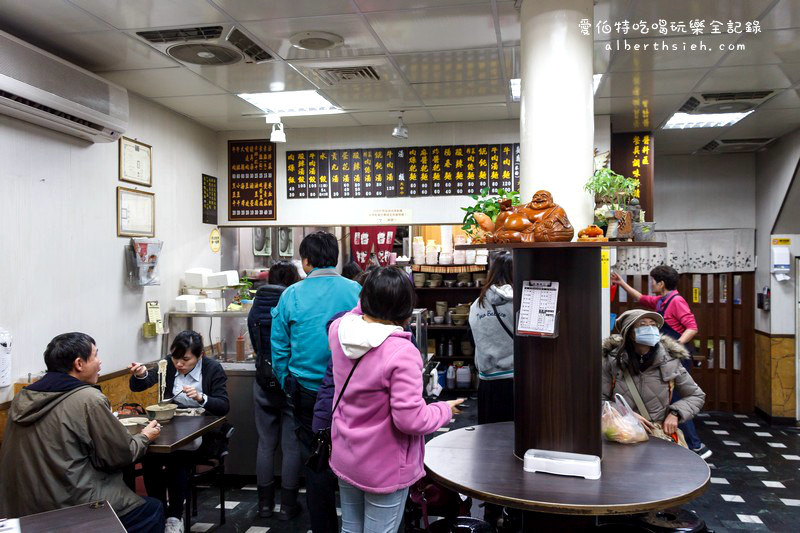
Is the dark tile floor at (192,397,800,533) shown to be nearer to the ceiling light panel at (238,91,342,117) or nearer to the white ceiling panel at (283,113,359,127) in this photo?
the ceiling light panel at (238,91,342,117)

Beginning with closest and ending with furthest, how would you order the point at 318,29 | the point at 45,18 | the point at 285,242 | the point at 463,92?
the point at 45,18
the point at 318,29
the point at 463,92
the point at 285,242

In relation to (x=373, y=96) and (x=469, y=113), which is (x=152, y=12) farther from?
(x=469, y=113)

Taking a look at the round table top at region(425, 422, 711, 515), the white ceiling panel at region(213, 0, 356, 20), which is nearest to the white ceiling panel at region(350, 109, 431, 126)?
the white ceiling panel at region(213, 0, 356, 20)

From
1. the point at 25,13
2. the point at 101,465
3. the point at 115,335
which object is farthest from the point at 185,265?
the point at 101,465

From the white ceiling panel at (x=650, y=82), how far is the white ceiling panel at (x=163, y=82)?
3083mm

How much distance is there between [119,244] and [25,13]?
180cm

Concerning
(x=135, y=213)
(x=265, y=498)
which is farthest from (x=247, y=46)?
(x=265, y=498)

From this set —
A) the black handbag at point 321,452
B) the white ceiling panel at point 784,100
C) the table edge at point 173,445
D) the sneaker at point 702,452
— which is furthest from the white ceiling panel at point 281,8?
the sneaker at point 702,452

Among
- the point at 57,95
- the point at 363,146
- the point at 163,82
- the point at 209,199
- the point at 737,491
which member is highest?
the point at 163,82

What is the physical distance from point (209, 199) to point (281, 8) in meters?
3.20

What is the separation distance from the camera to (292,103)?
543 centimetres

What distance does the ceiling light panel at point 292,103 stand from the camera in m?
5.11

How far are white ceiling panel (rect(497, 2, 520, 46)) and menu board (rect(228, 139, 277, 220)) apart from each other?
10.7ft

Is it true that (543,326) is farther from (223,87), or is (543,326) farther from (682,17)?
(223,87)
